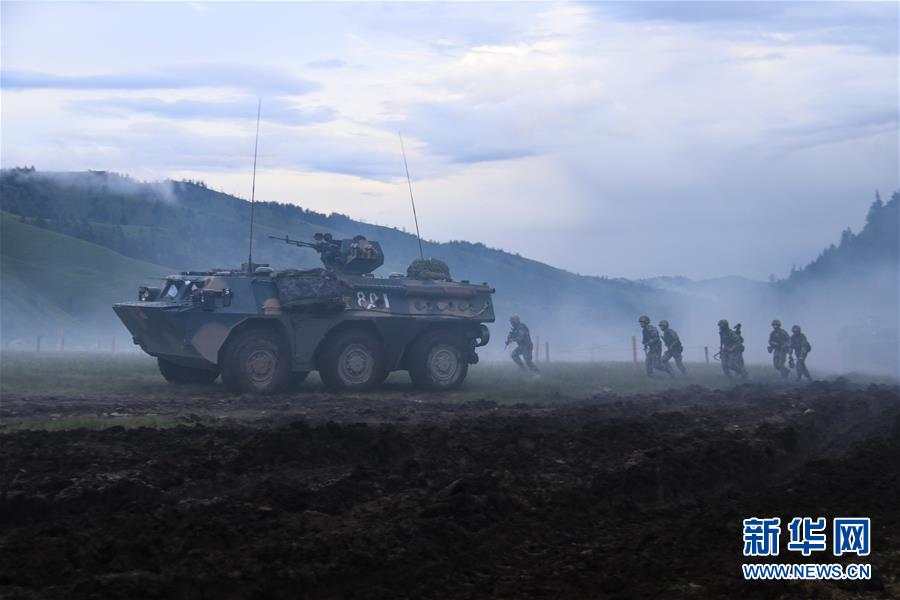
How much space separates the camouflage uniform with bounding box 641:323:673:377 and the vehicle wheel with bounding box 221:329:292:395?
1265cm

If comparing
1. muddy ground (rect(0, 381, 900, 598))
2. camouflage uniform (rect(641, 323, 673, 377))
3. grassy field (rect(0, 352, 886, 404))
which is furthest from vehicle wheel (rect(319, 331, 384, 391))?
camouflage uniform (rect(641, 323, 673, 377))

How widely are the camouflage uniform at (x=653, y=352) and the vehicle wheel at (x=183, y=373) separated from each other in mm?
12733

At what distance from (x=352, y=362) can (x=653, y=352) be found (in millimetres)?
11436

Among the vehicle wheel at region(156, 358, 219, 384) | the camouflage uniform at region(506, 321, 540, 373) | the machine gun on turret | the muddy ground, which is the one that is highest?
the machine gun on turret

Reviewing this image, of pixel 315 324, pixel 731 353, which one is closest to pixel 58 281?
pixel 731 353

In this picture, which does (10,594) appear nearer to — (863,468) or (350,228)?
(863,468)

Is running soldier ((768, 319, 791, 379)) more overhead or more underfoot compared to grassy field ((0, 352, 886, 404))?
more overhead

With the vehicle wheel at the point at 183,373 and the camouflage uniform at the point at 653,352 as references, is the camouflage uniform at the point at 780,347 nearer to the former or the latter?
the camouflage uniform at the point at 653,352

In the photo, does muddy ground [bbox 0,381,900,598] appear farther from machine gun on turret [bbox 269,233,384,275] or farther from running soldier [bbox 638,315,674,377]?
running soldier [bbox 638,315,674,377]

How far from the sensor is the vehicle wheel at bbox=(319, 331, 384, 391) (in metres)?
20.3

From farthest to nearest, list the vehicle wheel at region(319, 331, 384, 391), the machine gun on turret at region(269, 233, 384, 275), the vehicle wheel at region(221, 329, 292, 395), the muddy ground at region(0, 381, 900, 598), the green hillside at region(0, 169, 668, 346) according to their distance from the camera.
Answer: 1. the green hillside at region(0, 169, 668, 346)
2. the machine gun on turret at region(269, 233, 384, 275)
3. the vehicle wheel at region(319, 331, 384, 391)
4. the vehicle wheel at region(221, 329, 292, 395)
5. the muddy ground at region(0, 381, 900, 598)

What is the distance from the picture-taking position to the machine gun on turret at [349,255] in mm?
21266

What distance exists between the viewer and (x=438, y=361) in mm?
21891

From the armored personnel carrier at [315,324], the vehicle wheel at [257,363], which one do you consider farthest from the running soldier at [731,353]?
the vehicle wheel at [257,363]
